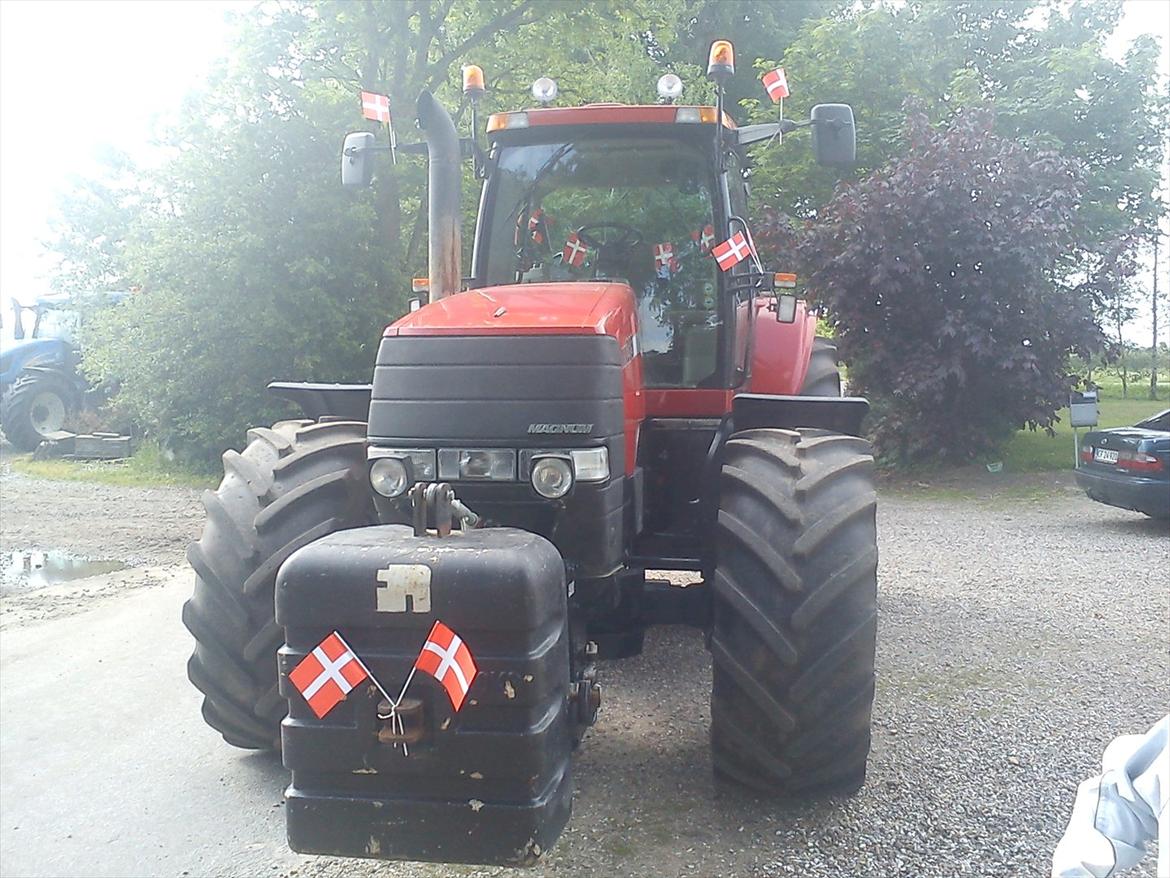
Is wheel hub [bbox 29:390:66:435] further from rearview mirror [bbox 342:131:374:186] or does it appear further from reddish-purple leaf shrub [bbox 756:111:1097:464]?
rearview mirror [bbox 342:131:374:186]

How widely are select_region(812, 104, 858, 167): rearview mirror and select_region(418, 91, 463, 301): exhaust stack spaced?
1476 mm

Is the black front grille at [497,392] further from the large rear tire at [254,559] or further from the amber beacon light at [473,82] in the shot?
the amber beacon light at [473,82]

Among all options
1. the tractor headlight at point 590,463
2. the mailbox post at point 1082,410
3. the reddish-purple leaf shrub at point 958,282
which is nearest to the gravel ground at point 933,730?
the tractor headlight at point 590,463

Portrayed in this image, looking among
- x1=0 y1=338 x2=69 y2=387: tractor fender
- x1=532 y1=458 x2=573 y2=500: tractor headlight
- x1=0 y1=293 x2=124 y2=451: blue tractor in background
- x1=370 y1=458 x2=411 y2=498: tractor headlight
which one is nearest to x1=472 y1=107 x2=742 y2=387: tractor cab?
x1=532 y1=458 x2=573 y2=500: tractor headlight

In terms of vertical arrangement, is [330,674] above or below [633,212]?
below

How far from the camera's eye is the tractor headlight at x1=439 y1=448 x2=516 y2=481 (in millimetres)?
3188

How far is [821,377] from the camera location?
6.06 metres

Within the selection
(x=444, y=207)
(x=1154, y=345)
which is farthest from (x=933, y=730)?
(x=1154, y=345)

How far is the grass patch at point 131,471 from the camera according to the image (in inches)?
496

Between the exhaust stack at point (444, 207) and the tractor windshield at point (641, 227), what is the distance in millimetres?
316

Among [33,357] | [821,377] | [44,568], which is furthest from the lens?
[33,357]

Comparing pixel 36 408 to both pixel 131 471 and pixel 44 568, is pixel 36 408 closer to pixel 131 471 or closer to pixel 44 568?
pixel 131 471

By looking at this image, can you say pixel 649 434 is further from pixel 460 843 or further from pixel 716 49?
pixel 460 843

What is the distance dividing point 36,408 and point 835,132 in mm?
15307
